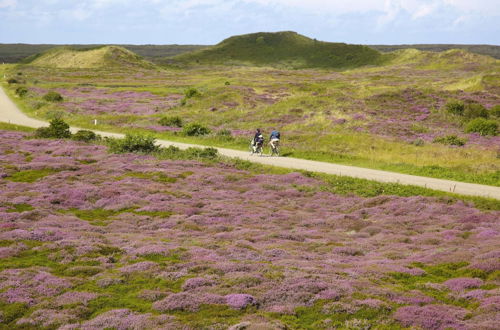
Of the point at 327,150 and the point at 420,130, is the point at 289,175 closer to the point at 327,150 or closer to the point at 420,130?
the point at 327,150

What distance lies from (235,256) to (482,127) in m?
45.6

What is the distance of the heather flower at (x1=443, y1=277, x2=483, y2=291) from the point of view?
1602 cm

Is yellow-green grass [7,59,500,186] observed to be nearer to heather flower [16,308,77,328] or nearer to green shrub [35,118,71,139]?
green shrub [35,118,71,139]

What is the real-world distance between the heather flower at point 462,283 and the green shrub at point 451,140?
34938 mm

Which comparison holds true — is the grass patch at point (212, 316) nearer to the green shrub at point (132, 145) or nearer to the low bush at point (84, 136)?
the green shrub at point (132, 145)

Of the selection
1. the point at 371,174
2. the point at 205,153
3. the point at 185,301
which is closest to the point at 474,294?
the point at 185,301

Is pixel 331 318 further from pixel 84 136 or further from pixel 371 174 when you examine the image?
pixel 84 136

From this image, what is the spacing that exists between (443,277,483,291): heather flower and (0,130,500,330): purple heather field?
0.11 feet

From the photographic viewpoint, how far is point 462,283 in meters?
16.2

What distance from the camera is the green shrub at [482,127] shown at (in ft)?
178

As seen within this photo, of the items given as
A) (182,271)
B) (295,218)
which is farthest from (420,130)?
(182,271)

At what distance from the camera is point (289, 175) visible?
34688mm

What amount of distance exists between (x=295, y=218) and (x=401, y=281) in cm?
967

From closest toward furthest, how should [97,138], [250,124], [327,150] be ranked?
1. [327,150]
2. [97,138]
3. [250,124]
